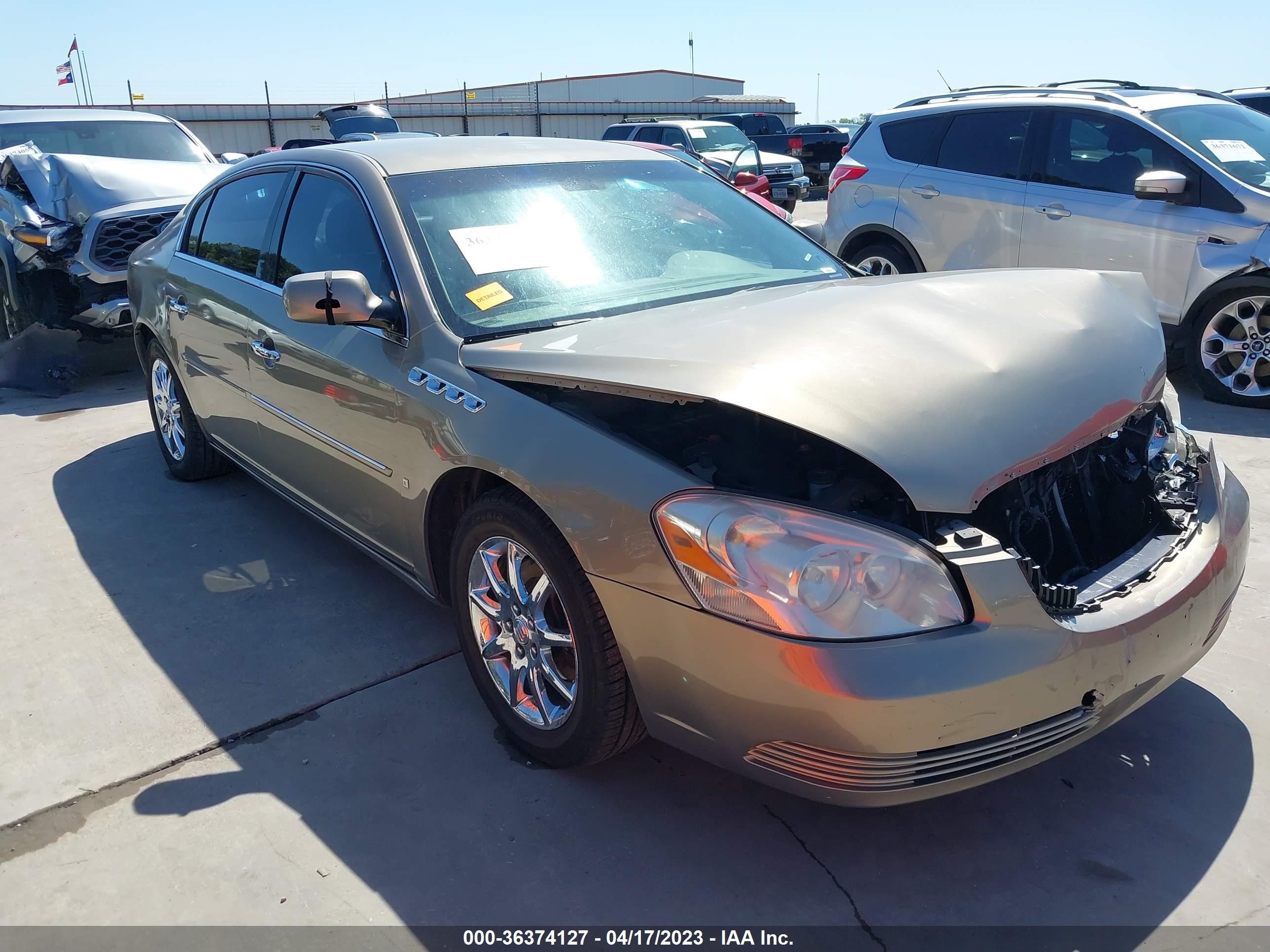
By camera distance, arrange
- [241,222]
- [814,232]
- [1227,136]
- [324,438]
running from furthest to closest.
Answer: [1227,136], [814,232], [241,222], [324,438]

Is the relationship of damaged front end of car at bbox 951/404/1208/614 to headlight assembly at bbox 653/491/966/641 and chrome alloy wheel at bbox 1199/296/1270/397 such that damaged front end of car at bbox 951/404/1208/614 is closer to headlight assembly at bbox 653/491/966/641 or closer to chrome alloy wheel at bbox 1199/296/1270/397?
headlight assembly at bbox 653/491/966/641

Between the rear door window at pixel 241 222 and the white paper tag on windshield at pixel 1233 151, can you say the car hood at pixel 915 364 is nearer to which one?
the rear door window at pixel 241 222

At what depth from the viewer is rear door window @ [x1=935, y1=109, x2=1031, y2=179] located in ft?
22.2

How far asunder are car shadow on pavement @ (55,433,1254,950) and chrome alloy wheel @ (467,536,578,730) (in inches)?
8.1

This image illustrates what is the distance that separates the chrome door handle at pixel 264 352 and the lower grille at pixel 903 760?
242cm

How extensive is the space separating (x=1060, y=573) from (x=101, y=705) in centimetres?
291

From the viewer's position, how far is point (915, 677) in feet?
6.51

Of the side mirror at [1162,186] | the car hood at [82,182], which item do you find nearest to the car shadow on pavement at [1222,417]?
the side mirror at [1162,186]

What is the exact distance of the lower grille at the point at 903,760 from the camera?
205 cm

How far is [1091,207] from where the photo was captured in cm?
633

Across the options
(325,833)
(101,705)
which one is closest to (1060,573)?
(325,833)

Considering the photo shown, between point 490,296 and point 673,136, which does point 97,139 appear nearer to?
point 490,296

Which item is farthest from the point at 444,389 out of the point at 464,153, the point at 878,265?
the point at 878,265

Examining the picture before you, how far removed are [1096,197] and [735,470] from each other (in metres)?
5.02
